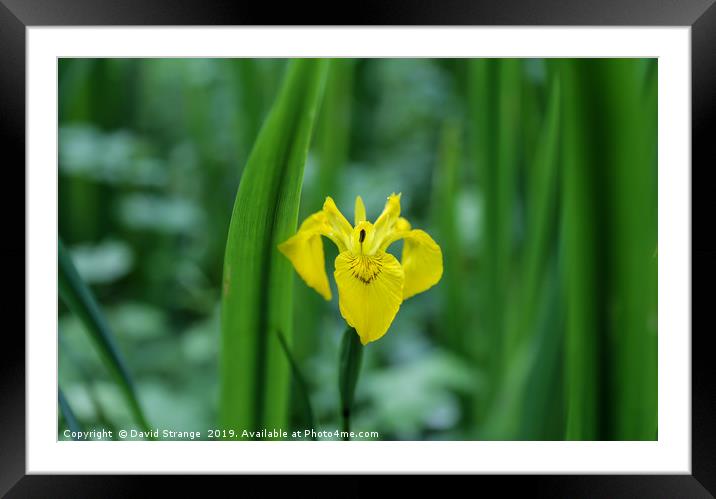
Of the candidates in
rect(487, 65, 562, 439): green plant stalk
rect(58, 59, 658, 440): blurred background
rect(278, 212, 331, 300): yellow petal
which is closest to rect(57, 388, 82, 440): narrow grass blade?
rect(58, 59, 658, 440): blurred background

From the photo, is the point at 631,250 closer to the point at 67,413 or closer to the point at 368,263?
the point at 368,263

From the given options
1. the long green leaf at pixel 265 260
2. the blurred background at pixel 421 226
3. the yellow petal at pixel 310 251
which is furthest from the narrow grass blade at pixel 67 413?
the yellow petal at pixel 310 251

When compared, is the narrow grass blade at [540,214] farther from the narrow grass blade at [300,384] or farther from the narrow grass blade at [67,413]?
the narrow grass blade at [67,413]

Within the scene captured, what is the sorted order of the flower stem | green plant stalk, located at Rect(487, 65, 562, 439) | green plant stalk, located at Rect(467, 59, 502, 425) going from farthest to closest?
green plant stalk, located at Rect(467, 59, 502, 425) → green plant stalk, located at Rect(487, 65, 562, 439) → the flower stem

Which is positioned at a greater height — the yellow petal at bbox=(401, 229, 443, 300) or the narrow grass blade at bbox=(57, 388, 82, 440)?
the yellow petal at bbox=(401, 229, 443, 300)

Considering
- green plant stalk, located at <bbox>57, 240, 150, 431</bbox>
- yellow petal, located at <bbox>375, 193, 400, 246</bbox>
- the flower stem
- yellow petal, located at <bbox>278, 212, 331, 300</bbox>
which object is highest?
yellow petal, located at <bbox>375, 193, 400, 246</bbox>

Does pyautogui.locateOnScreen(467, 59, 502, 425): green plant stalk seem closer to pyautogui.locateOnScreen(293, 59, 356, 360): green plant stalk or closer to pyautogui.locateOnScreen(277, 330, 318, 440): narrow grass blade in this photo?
pyautogui.locateOnScreen(293, 59, 356, 360): green plant stalk

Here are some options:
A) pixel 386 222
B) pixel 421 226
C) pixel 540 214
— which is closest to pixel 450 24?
pixel 386 222
